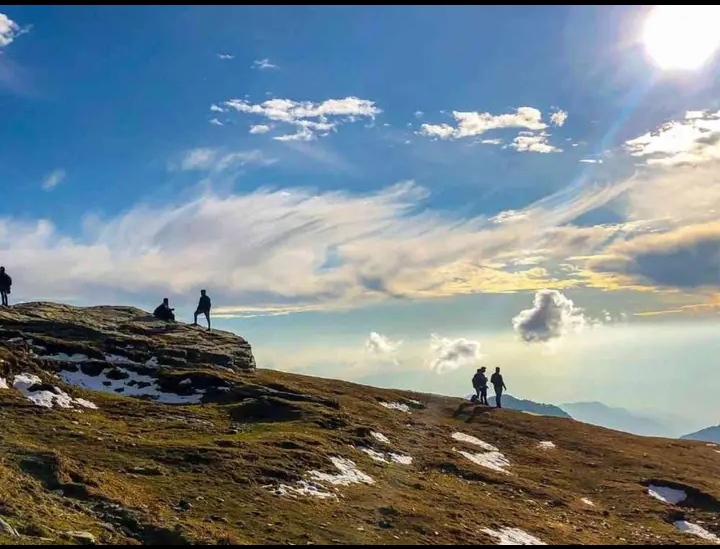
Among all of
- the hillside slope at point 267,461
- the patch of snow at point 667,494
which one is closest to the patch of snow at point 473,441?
the hillside slope at point 267,461

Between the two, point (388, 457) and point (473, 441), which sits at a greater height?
point (473, 441)

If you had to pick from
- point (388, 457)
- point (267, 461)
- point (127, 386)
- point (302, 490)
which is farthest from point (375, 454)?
point (127, 386)

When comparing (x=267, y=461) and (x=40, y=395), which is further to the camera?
(x=40, y=395)

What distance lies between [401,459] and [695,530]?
1674cm

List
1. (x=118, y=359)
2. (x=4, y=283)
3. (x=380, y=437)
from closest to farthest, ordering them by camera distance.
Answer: (x=380, y=437), (x=118, y=359), (x=4, y=283)

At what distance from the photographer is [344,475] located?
32219 millimetres

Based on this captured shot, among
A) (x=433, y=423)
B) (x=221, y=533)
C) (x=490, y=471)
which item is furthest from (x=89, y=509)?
(x=433, y=423)

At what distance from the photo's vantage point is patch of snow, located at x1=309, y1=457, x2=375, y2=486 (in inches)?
1212

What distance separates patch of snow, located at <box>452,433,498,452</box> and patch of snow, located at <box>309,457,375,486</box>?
1802 cm

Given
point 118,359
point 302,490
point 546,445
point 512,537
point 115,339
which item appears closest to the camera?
point 512,537

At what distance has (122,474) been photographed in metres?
26.1

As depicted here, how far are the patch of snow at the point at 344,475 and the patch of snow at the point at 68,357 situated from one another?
26209mm

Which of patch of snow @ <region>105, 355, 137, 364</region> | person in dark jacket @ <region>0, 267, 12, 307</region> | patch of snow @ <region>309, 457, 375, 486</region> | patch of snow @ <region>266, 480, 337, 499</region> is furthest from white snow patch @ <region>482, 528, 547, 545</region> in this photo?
person in dark jacket @ <region>0, 267, 12, 307</region>

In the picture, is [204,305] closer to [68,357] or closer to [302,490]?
[68,357]
